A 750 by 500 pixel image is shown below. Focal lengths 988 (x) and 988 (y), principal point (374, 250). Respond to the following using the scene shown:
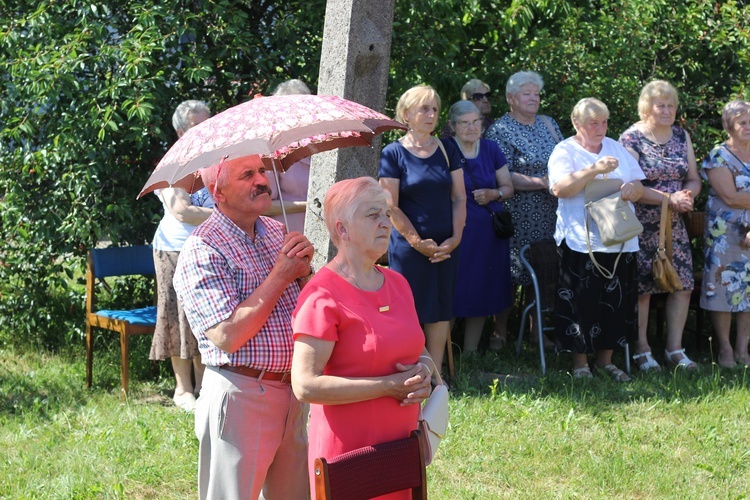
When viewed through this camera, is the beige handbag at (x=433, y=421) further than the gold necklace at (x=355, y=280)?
Yes

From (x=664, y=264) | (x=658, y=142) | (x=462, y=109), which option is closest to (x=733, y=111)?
(x=658, y=142)

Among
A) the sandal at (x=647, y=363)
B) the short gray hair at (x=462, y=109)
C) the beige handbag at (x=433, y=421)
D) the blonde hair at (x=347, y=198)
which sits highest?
the short gray hair at (x=462, y=109)

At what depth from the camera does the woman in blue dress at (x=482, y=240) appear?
7191mm

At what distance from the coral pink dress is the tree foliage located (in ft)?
12.4

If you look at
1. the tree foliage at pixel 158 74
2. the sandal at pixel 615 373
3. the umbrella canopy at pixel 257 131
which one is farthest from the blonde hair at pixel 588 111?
the umbrella canopy at pixel 257 131

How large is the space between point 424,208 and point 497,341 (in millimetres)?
1838

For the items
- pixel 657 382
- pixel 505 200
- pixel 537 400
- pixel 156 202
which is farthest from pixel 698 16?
pixel 156 202

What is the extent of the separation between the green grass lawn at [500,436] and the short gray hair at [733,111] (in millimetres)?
1828

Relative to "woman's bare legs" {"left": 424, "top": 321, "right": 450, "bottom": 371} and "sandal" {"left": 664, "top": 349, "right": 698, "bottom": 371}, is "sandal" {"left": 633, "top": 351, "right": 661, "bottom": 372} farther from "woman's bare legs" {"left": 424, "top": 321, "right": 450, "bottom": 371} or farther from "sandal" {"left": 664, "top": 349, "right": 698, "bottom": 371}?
"woman's bare legs" {"left": 424, "top": 321, "right": 450, "bottom": 371}

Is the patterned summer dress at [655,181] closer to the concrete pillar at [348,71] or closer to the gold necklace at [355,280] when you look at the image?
the concrete pillar at [348,71]

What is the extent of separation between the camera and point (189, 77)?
6867 mm

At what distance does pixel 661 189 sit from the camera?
7.23m

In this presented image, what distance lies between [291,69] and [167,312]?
2.18 meters

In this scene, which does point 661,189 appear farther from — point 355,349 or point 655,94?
point 355,349
